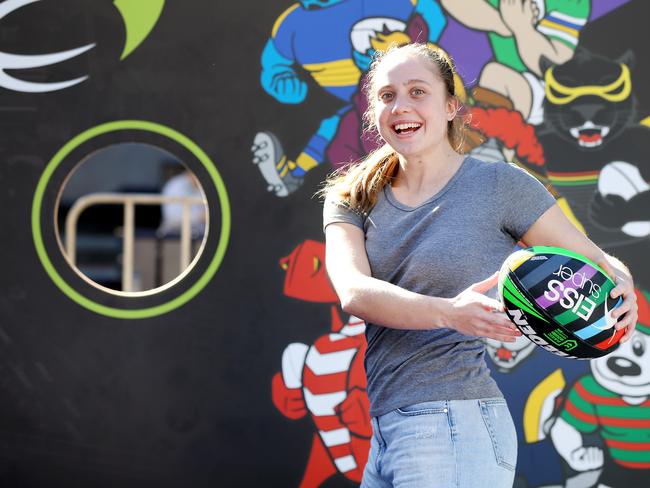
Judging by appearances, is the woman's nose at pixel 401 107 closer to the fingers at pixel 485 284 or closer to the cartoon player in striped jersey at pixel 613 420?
the fingers at pixel 485 284

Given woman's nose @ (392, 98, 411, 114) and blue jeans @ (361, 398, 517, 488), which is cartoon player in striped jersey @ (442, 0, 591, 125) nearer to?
woman's nose @ (392, 98, 411, 114)

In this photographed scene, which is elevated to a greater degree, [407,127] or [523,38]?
[523,38]

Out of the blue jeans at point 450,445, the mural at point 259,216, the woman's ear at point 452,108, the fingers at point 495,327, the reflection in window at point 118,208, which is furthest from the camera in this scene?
the reflection in window at point 118,208

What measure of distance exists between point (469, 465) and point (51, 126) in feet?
7.97

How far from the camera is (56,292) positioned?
3557 millimetres

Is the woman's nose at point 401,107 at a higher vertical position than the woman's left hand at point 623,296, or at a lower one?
higher

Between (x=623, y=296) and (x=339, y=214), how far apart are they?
0.78 metres

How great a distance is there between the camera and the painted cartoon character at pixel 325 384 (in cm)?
359

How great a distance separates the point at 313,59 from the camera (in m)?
3.62

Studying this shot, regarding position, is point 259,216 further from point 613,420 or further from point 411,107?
point 613,420

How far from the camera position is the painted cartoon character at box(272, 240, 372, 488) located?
11.8 feet

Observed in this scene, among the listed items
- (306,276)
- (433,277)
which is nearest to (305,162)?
(306,276)

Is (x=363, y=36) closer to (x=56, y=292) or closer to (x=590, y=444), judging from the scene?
(x=56, y=292)

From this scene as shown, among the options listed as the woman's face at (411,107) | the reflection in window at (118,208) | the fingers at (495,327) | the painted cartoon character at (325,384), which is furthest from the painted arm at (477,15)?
the reflection in window at (118,208)
